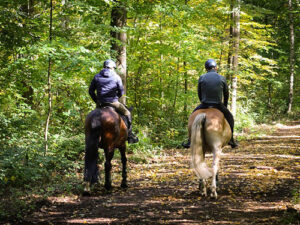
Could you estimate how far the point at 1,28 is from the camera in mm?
6715

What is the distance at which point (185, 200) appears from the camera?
5648 millimetres

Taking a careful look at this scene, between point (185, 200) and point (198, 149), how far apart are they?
103cm

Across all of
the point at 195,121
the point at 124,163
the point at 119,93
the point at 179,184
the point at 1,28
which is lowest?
the point at 179,184

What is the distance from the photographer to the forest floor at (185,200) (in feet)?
14.8

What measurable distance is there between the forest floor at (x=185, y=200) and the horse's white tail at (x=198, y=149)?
1.80 ft

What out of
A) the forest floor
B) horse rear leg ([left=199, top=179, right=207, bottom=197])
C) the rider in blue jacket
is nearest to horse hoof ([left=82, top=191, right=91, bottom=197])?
the forest floor

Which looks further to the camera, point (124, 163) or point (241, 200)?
point (124, 163)

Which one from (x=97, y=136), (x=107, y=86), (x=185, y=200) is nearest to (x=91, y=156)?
(x=97, y=136)

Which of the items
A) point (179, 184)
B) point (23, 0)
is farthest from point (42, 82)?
point (179, 184)

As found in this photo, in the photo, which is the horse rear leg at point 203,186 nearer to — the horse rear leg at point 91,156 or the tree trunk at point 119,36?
the horse rear leg at point 91,156

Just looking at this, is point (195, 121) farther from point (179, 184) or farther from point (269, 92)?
point (269, 92)

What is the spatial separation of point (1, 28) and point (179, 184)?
5.66m

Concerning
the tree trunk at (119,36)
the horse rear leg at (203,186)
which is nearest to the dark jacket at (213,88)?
the horse rear leg at (203,186)

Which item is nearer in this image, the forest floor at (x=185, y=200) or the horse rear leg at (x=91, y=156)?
the forest floor at (x=185, y=200)
